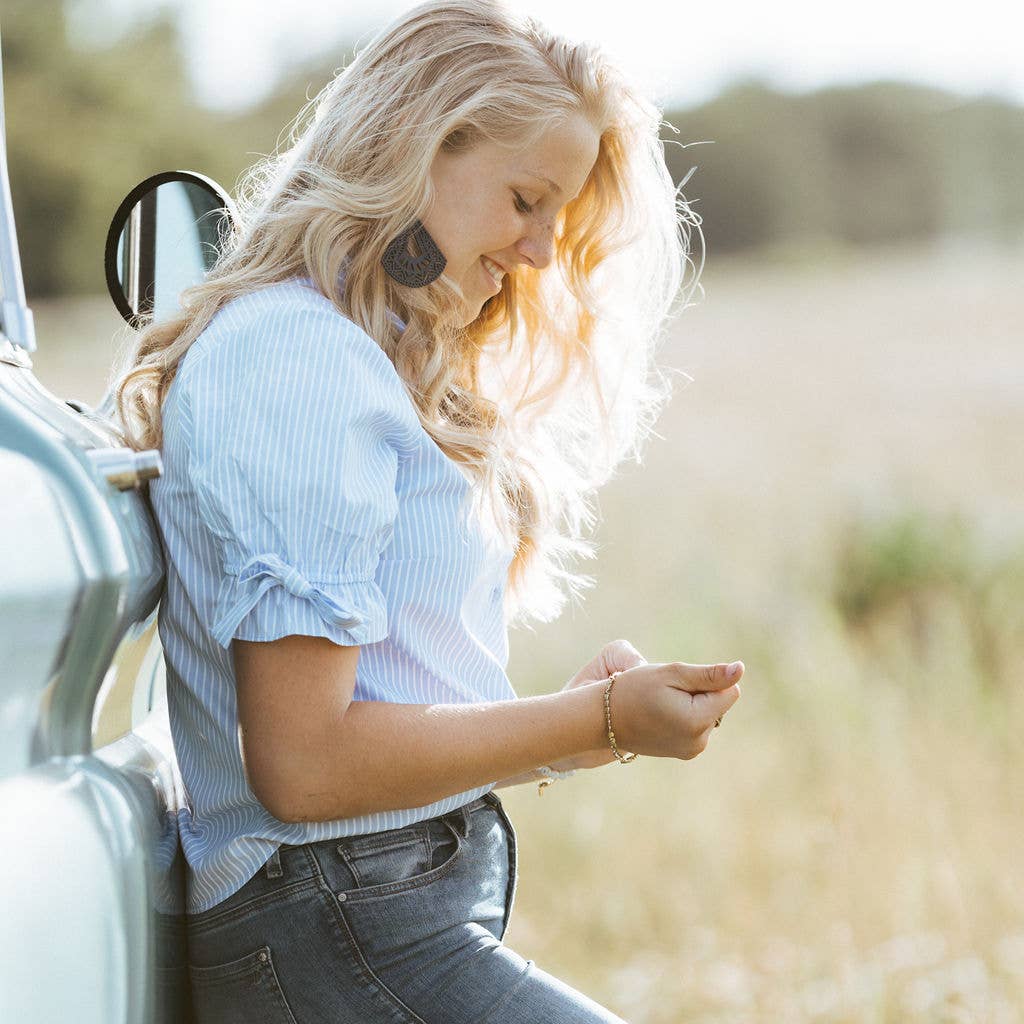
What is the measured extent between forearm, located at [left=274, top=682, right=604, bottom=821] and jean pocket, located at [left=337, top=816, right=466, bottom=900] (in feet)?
0.20

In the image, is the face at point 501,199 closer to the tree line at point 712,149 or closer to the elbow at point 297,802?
the elbow at point 297,802

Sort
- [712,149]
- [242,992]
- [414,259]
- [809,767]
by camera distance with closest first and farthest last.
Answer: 1. [242,992]
2. [414,259]
3. [809,767]
4. [712,149]

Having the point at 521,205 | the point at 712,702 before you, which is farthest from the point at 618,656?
the point at 521,205

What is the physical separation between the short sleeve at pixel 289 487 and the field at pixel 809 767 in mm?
2350

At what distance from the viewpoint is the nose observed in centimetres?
170

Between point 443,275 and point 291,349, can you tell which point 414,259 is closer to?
point 443,275

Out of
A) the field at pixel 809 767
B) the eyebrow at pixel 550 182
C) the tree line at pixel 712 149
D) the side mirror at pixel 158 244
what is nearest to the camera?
the eyebrow at pixel 550 182

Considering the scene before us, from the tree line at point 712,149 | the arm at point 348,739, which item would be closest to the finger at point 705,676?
the arm at point 348,739

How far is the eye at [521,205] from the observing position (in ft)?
5.43

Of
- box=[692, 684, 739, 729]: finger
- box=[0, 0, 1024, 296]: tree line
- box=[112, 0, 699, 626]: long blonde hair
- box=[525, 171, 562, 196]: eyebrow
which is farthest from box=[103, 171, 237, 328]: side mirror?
box=[0, 0, 1024, 296]: tree line

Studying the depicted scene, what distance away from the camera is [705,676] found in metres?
1.36

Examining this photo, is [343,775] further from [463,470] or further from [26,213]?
[26,213]

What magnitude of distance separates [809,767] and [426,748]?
3.56 metres

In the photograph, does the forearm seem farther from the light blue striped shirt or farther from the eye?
the eye
